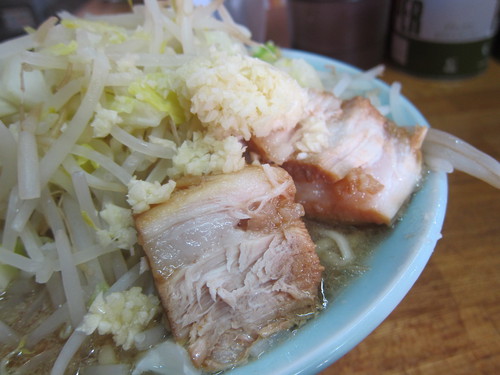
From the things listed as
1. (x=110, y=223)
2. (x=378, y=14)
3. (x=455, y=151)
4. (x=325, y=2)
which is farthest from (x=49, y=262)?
(x=378, y=14)

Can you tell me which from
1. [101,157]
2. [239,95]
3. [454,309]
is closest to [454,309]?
[454,309]

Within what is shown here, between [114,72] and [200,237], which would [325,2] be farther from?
[200,237]

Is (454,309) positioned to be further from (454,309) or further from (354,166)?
(354,166)

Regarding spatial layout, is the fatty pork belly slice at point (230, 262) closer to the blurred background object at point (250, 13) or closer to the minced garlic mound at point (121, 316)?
the minced garlic mound at point (121, 316)

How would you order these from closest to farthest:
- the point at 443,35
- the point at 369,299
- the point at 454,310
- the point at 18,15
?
the point at 369,299
the point at 454,310
the point at 443,35
the point at 18,15

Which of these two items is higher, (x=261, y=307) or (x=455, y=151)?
(x=455, y=151)

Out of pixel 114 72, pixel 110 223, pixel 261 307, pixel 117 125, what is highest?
pixel 114 72
